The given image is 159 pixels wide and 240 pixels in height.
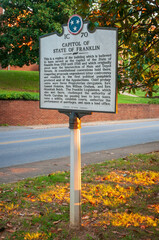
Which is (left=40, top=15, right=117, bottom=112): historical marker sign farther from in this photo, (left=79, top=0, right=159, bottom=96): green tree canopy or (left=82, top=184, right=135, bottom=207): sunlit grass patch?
(left=79, top=0, right=159, bottom=96): green tree canopy

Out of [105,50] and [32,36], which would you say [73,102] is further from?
[32,36]

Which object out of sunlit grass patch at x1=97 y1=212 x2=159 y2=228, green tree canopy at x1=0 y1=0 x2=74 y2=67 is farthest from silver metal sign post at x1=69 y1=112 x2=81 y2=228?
green tree canopy at x1=0 y1=0 x2=74 y2=67

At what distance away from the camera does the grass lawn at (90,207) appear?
13.5ft

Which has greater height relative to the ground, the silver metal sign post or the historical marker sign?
the historical marker sign

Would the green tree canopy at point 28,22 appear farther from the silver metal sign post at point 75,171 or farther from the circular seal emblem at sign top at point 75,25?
the silver metal sign post at point 75,171

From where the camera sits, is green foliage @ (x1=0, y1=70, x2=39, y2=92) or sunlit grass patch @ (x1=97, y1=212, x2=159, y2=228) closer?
sunlit grass patch @ (x1=97, y1=212, x2=159, y2=228)

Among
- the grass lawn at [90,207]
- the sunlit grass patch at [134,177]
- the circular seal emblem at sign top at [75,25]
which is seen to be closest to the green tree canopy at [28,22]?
the sunlit grass patch at [134,177]

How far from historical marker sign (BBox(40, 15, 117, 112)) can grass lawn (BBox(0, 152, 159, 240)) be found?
1.72 metres

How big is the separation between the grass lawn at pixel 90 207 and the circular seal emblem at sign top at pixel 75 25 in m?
2.79

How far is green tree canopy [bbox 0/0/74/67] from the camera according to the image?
28906 millimetres

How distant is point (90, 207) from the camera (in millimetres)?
5027

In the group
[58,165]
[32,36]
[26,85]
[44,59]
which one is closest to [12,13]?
[32,36]

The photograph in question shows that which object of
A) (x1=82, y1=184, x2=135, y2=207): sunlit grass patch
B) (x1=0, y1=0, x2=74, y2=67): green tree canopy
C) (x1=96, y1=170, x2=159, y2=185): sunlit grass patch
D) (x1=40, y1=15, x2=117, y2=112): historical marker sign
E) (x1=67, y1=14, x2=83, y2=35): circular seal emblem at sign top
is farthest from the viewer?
(x1=0, y1=0, x2=74, y2=67): green tree canopy

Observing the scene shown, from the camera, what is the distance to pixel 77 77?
4133mm
